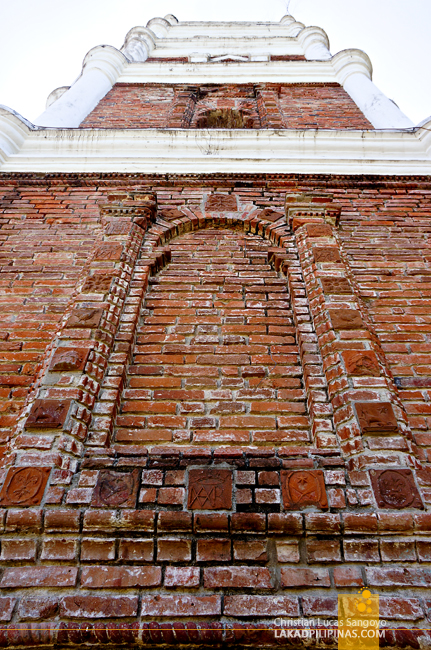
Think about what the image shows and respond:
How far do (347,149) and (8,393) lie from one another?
3644mm

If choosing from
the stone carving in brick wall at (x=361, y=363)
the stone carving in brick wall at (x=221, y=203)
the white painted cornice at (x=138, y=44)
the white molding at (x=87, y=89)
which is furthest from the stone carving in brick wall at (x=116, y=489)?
the white painted cornice at (x=138, y=44)

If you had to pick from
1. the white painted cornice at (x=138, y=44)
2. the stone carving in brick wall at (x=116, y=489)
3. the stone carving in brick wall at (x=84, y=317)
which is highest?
the white painted cornice at (x=138, y=44)

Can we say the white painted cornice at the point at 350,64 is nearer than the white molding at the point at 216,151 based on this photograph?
No

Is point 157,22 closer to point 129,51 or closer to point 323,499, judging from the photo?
point 129,51

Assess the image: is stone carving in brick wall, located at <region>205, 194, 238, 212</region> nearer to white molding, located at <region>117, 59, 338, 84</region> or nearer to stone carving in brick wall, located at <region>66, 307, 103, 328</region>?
Result: stone carving in brick wall, located at <region>66, 307, 103, 328</region>

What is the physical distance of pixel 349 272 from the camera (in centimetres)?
280

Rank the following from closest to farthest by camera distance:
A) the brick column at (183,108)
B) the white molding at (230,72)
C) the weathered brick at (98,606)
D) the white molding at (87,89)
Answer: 1. the weathered brick at (98,606)
2. the white molding at (87,89)
3. the brick column at (183,108)
4. the white molding at (230,72)

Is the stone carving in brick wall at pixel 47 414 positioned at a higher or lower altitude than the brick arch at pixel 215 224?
lower

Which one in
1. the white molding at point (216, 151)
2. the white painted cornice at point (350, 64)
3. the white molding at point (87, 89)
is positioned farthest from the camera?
the white painted cornice at point (350, 64)

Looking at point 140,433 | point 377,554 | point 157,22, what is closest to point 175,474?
point 140,433

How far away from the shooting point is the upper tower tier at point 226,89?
550 cm

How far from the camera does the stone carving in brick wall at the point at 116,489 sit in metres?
1.70

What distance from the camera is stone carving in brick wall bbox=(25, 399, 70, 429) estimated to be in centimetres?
191

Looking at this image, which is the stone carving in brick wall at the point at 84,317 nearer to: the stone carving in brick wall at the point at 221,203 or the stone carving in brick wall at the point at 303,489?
the stone carving in brick wall at the point at 303,489
